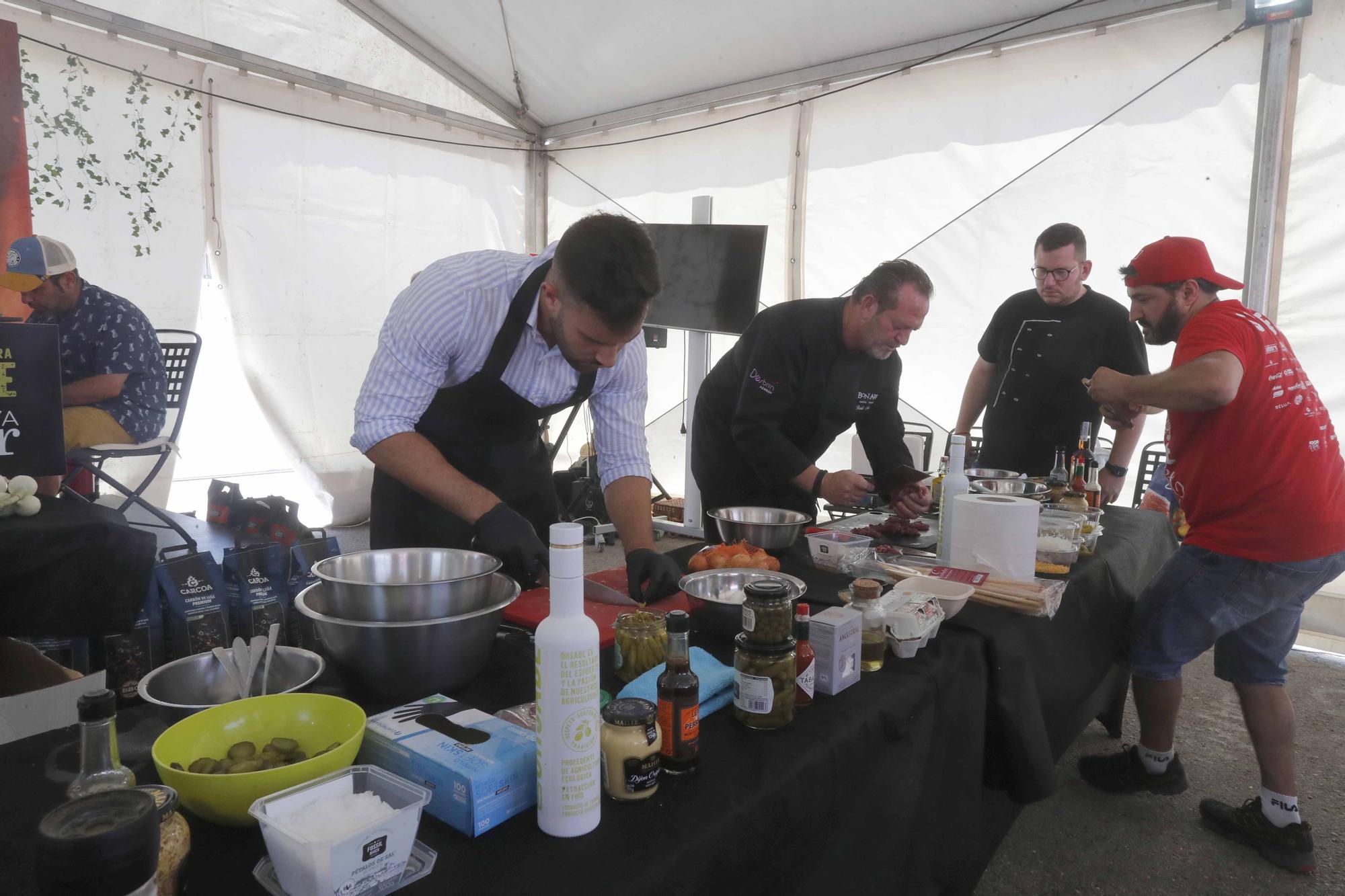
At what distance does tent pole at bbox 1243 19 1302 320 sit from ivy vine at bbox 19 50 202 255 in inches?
225

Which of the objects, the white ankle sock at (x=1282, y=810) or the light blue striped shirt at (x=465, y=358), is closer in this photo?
the light blue striped shirt at (x=465, y=358)

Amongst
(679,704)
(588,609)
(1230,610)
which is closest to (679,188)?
(1230,610)

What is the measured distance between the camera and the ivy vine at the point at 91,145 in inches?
162

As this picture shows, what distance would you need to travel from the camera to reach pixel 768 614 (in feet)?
3.38

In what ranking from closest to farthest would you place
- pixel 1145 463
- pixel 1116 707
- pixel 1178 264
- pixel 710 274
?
pixel 1178 264 → pixel 1116 707 → pixel 1145 463 → pixel 710 274

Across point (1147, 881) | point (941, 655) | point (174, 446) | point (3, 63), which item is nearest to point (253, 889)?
point (941, 655)

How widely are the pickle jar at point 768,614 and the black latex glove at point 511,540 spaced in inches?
21.1

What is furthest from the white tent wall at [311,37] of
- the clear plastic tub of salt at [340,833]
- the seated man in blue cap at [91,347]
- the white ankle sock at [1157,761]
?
the white ankle sock at [1157,761]

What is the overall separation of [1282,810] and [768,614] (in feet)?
6.74

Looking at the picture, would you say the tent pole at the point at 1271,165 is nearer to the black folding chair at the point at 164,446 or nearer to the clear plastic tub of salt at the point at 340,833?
the clear plastic tub of salt at the point at 340,833

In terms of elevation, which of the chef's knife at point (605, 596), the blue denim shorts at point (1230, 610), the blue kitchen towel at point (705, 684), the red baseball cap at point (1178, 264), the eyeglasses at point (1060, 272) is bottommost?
the blue denim shorts at point (1230, 610)

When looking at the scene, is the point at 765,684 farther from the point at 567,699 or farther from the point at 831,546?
the point at 831,546

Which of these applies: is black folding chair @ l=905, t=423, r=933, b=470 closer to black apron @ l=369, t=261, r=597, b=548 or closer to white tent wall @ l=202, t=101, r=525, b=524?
black apron @ l=369, t=261, r=597, b=548

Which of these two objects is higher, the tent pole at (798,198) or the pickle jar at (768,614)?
the tent pole at (798,198)
